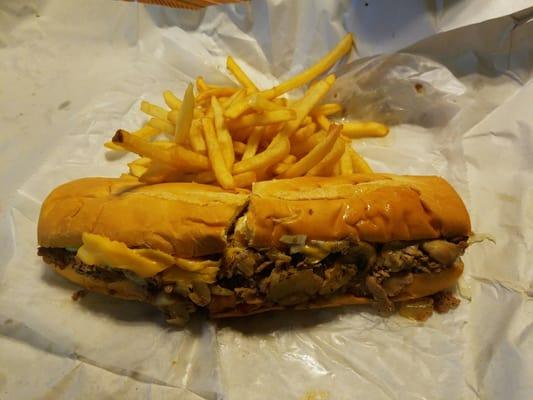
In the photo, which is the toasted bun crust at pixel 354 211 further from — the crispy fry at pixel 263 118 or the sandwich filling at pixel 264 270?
the crispy fry at pixel 263 118

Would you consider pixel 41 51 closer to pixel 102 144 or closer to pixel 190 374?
pixel 102 144

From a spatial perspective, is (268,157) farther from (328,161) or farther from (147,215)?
(147,215)

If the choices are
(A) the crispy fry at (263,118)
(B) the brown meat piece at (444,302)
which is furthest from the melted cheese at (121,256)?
(B) the brown meat piece at (444,302)

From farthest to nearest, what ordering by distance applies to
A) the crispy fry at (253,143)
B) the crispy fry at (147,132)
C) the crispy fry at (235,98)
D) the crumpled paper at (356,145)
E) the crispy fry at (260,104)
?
the crispy fry at (147,132), the crispy fry at (235,98), the crispy fry at (253,143), the crispy fry at (260,104), the crumpled paper at (356,145)

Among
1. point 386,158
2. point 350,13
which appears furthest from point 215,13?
point 386,158

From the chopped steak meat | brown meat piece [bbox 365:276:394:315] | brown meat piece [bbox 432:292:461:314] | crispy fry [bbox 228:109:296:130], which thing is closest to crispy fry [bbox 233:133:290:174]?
crispy fry [bbox 228:109:296:130]

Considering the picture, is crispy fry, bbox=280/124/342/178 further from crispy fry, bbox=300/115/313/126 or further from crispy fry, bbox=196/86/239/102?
crispy fry, bbox=196/86/239/102

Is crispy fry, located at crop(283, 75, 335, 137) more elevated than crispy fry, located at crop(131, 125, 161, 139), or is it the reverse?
crispy fry, located at crop(283, 75, 335, 137)

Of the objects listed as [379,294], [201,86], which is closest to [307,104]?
[201,86]
